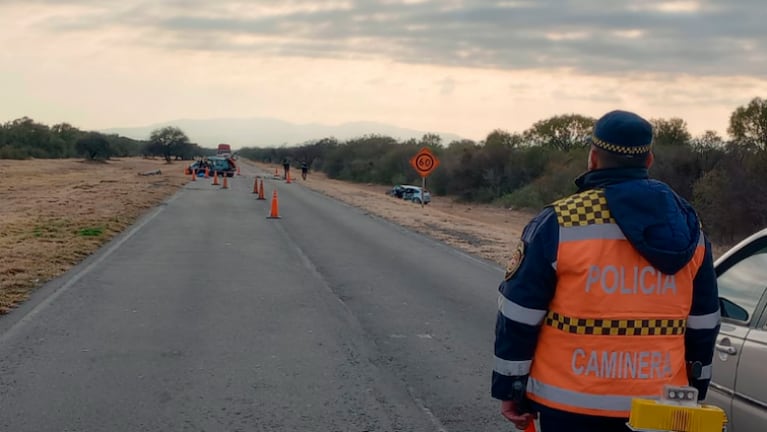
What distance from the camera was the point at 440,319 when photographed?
9859 mm

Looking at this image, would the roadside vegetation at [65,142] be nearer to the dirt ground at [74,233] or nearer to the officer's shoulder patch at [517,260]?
the dirt ground at [74,233]

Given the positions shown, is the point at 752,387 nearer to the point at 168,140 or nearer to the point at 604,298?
the point at 604,298

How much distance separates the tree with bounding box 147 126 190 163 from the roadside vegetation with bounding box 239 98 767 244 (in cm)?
3100

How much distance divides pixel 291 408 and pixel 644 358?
3.64m

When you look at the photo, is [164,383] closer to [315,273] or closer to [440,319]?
[440,319]

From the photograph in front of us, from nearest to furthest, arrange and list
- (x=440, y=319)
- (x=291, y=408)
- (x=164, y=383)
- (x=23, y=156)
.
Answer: (x=291, y=408), (x=164, y=383), (x=440, y=319), (x=23, y=156)

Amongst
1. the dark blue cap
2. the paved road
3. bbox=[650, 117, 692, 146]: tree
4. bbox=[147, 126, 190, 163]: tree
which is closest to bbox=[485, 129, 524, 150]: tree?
bbox=[650, 117, 692, 146]: tree

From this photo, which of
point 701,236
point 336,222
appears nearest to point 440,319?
point 701,236

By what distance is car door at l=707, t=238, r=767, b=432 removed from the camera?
405 centimetres

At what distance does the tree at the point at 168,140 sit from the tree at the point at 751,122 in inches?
4082

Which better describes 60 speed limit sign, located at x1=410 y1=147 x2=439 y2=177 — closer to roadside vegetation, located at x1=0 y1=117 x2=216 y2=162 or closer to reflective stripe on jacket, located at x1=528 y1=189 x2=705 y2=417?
reflective stripe on jacket, located at x1=528 y1=189 x2=705 y2=417

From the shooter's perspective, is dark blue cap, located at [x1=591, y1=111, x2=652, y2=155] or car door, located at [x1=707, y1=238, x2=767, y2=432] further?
car door, located at [x1=707, y1=238, x2=767, y2=432]

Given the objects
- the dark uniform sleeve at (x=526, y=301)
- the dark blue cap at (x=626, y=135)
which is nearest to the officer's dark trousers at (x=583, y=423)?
the dark uniform sleeve at (x=526, y=301)

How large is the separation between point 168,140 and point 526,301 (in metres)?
136
